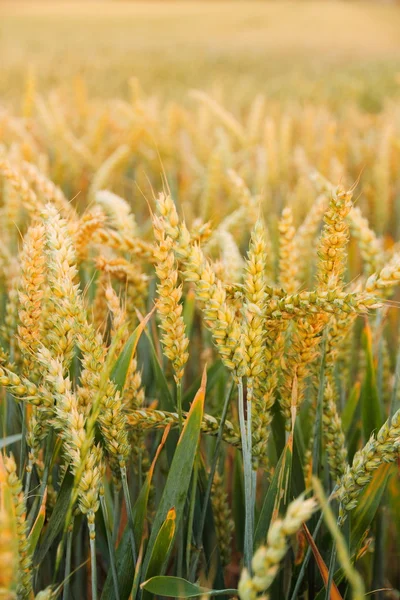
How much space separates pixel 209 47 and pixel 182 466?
34.4ft

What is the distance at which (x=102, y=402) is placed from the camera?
20.5 inches

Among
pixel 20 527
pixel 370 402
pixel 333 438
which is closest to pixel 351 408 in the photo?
pixel 370 402

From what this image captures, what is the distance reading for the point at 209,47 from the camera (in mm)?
10000

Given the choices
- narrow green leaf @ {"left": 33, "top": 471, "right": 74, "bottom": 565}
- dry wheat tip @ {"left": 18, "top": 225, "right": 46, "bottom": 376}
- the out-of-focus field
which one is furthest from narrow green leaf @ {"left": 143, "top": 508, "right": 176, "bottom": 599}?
the out-of-focus field

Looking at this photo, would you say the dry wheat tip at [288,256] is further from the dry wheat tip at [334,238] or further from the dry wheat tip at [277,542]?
the dry wheat tip at [277,542]

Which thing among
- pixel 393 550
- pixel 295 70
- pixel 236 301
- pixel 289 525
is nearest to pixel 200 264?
pixel 236 301

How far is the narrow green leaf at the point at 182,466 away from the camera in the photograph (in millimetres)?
559

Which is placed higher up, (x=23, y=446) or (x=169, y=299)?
(x=169, y=299)

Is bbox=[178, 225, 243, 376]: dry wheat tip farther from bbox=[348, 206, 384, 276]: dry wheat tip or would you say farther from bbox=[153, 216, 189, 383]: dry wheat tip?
bbox=[348, 206, 384, 276]: dry wheat tip

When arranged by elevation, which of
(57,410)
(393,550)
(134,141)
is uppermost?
(134,141)

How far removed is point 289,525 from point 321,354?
322 millimetres

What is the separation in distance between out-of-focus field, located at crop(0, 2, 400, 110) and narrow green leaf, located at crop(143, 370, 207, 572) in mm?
1762

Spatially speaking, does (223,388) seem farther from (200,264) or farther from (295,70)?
(295,70)

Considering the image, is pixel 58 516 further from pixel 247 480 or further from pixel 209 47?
pixel 209 47
